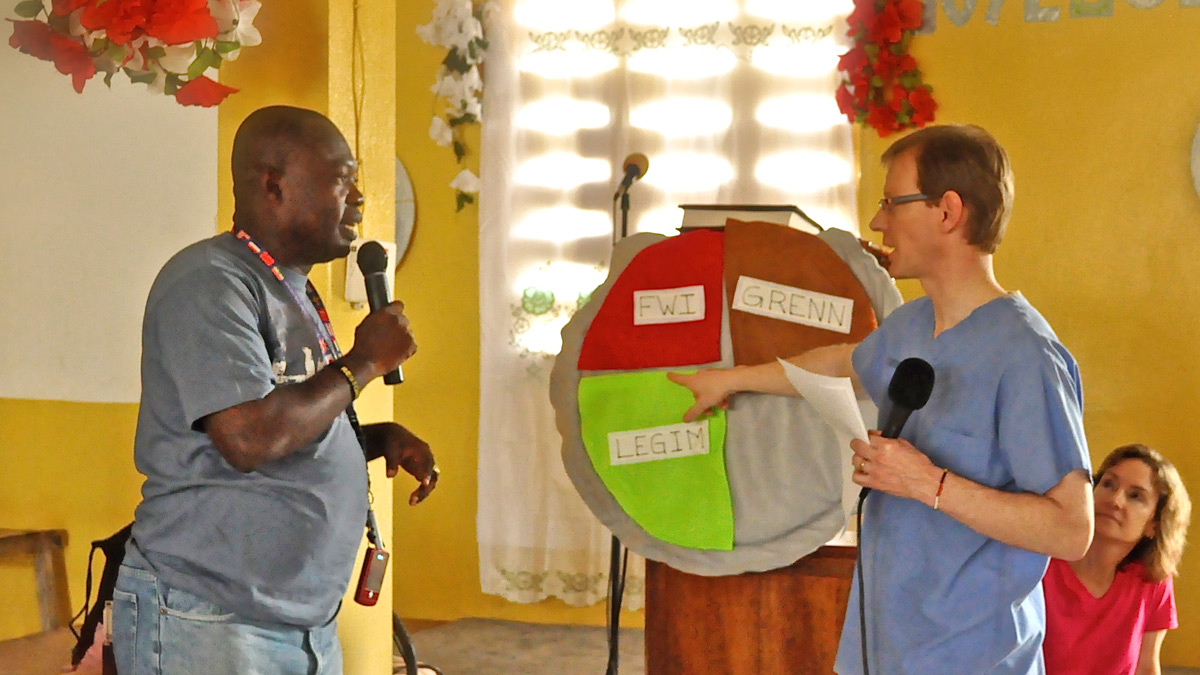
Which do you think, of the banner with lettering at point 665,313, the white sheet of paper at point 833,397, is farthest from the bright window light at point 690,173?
the white sheet of paper at point 833,397

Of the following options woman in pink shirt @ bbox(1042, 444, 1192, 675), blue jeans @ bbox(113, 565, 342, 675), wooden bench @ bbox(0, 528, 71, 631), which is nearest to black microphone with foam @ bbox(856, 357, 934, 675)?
blue jeans @ bbox(113, 565, 342, 675)

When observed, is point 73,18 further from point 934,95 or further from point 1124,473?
point 934,95

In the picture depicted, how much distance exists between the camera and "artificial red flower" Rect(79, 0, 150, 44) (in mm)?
2145

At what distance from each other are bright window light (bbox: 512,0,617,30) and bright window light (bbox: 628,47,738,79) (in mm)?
230

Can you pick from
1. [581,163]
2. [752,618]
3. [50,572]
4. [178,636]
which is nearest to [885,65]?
[581,163]

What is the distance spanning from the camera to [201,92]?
7.51ft

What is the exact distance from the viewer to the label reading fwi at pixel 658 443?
2.33 m

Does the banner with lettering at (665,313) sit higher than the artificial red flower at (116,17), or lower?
lower

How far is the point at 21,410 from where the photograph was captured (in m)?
2.80

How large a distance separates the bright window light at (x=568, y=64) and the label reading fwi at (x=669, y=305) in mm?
2587

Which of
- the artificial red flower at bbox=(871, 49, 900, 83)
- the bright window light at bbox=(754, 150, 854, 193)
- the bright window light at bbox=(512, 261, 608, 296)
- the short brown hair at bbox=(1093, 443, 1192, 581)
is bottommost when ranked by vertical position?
the short brown hair at bbox=(1093, 443, 1192, 581)

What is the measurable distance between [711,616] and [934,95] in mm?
2830

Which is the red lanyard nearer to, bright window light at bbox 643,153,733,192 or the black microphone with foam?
the black microphone with foam

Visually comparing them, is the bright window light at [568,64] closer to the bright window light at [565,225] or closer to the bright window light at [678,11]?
Answer: the bright window light at [678,11]
